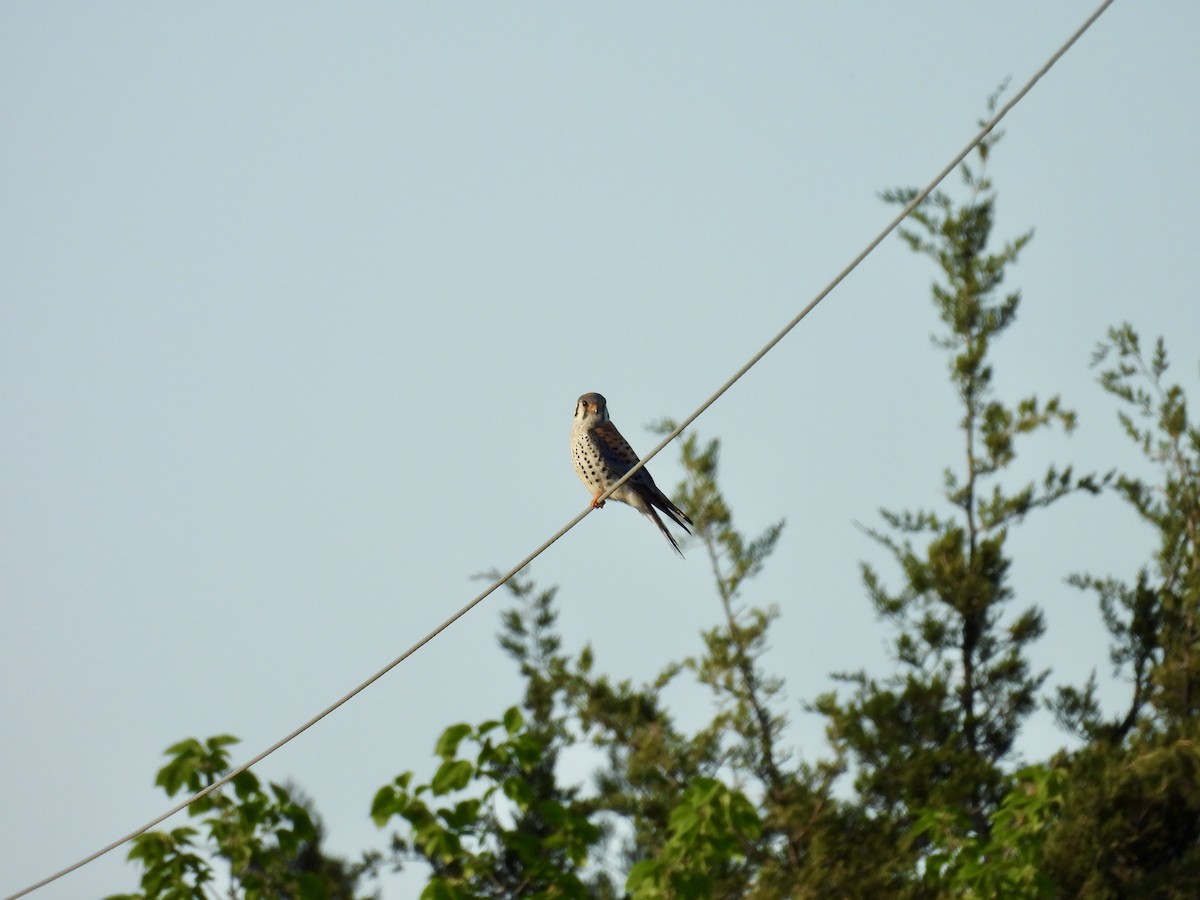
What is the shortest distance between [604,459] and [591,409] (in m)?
0.51

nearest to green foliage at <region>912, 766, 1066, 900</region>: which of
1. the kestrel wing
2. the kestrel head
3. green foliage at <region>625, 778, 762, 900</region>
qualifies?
green foliage at <region>625, 778, 762, 900</region>

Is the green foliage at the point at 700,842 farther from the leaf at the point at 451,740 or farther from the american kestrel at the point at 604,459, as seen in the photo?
the american kestrel at the point at 604,459

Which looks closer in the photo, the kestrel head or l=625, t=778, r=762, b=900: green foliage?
l=625, t=778, r=762, b=900: green foliage

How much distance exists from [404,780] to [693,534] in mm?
7900

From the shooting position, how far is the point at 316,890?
27.5 feet

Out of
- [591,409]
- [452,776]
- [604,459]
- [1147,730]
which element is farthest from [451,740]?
[1147,730]

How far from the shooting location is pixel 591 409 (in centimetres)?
1003

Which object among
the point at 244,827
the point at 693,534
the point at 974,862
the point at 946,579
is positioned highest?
the point at 693,534

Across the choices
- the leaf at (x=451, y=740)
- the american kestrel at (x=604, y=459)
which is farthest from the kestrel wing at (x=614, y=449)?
the leaf at (x=451, y=740)

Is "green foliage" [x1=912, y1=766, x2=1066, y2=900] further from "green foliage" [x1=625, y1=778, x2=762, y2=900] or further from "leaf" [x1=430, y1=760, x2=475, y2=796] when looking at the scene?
"leaf" [x1=430, y1=760, x2=475, y2=796]

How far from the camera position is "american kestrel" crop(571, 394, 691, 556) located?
9016mm

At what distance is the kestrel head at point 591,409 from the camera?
999cm

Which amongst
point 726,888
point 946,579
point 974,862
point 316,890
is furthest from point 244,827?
point 946,579

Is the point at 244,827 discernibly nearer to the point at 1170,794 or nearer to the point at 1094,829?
the point at 1094,829
